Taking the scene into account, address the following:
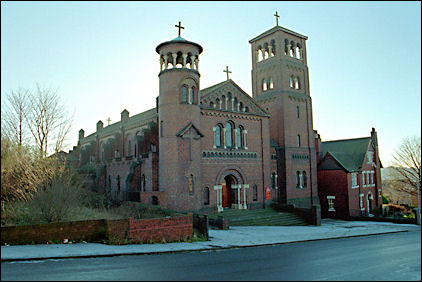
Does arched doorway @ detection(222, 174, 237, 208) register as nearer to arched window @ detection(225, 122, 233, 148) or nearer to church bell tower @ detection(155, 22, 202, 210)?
arched window @ detection(225, 122, 233, 148)

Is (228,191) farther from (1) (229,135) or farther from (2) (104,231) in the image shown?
(2) (104,231)

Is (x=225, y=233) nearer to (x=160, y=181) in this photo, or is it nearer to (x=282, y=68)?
(x=160, y=181)

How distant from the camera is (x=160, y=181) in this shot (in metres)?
27.4

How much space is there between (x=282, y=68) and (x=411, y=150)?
24.5 metres

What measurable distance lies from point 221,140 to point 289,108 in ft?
32.5

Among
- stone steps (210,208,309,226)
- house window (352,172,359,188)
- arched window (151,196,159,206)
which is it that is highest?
house window (352,172,359,188)

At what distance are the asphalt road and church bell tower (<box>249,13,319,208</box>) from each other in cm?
1942

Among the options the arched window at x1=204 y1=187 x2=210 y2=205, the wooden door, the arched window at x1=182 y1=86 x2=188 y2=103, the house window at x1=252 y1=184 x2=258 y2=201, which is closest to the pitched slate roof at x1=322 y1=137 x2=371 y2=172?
the house window at x1=252 y1=184 x2=258 y2=201

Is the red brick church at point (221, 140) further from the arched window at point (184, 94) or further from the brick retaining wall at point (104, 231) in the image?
the brick retaining wall at point (104, 231)

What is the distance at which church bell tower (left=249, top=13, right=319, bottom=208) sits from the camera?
3459 cm

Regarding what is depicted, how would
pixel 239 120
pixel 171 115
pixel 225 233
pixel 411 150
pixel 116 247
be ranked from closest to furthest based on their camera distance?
pixel 116 247
pixel 225 233
pixel 171 115
pixel 239 120
pixel 411 150

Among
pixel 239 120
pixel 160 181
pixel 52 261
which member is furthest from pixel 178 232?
pixel 239 120

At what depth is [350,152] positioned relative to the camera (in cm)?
4141

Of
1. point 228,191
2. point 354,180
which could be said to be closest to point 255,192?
point 228,191
